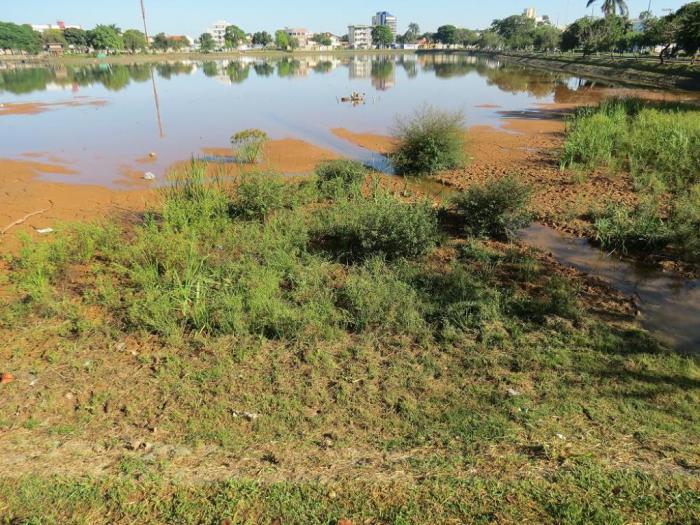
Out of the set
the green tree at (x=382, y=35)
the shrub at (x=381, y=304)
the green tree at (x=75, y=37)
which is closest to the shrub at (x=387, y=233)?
the shrub at (x=381, y=304)

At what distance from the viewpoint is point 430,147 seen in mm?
12711

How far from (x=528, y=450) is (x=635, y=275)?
4621 mm

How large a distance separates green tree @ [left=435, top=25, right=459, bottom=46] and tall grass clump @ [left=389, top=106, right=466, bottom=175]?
13121 centimetres

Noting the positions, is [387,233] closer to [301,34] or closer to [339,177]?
[339,177]

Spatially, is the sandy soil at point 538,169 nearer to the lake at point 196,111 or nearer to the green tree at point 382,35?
the lake at point 196,111

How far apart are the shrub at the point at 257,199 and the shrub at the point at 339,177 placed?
1.47 meters

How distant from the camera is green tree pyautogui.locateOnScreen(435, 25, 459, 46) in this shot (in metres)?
128

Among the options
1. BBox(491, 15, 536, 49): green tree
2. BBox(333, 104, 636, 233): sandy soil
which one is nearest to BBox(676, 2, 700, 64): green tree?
BBox(333, 104, 636, 233): sandy soil

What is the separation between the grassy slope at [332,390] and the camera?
303cm

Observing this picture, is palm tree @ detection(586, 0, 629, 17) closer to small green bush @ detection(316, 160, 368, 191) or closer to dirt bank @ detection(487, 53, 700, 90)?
dirt bank @ detection(487, 53, 700, 90)

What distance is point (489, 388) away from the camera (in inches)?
167

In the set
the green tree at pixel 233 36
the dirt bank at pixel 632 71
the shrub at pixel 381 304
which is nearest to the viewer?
the shrub at pixel 381 304

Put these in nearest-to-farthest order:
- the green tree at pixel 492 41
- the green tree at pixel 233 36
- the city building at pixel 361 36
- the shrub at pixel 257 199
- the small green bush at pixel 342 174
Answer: the shrub at pixel 257 199 → the small green bush at pixel 342 174 → the green tree at pixel 492 41 → the green tree at pixel 233 36 → the city building at pixel 361 36

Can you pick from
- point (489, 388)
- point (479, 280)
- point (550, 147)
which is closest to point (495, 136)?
point (550, 147)
